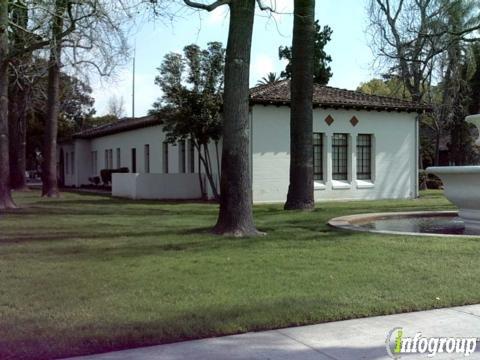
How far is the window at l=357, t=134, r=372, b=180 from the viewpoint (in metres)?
28.2

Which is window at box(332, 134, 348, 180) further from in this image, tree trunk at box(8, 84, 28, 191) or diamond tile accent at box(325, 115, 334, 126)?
tree trunk at box(8, 84, 28, 191)

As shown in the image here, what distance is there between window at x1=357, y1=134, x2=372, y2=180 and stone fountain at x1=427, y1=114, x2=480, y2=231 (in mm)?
14744

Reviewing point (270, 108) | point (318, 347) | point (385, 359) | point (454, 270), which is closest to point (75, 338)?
point (318, 347)

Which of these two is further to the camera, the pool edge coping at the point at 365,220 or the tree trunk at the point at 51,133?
the tree trunk at the point at 51,133

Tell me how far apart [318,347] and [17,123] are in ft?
114

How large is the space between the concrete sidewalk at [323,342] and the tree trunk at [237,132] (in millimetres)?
6064

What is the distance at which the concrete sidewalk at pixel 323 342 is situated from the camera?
4.95 m

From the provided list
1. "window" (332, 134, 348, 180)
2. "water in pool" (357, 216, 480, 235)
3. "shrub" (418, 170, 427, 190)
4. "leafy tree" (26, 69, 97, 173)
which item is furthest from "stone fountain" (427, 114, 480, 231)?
"leafy tree" (26, 69, 97, 173)

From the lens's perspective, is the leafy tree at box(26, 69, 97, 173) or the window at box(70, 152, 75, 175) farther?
the leafy tree at box(26, 69, 97, 173)

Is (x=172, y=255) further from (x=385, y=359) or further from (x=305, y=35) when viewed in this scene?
(x=305, y=35)

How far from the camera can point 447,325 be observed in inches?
231

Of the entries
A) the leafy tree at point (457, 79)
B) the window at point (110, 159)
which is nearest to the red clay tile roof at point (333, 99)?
the leafy tree at point (457, 79)

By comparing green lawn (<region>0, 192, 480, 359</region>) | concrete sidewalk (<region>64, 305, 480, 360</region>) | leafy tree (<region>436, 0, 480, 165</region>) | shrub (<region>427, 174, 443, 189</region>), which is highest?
leafy tree (<region>436, 0, 480, 165</region>)

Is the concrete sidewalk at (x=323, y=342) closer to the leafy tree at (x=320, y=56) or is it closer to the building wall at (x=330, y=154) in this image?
the building wall at (x=330, y=154)
